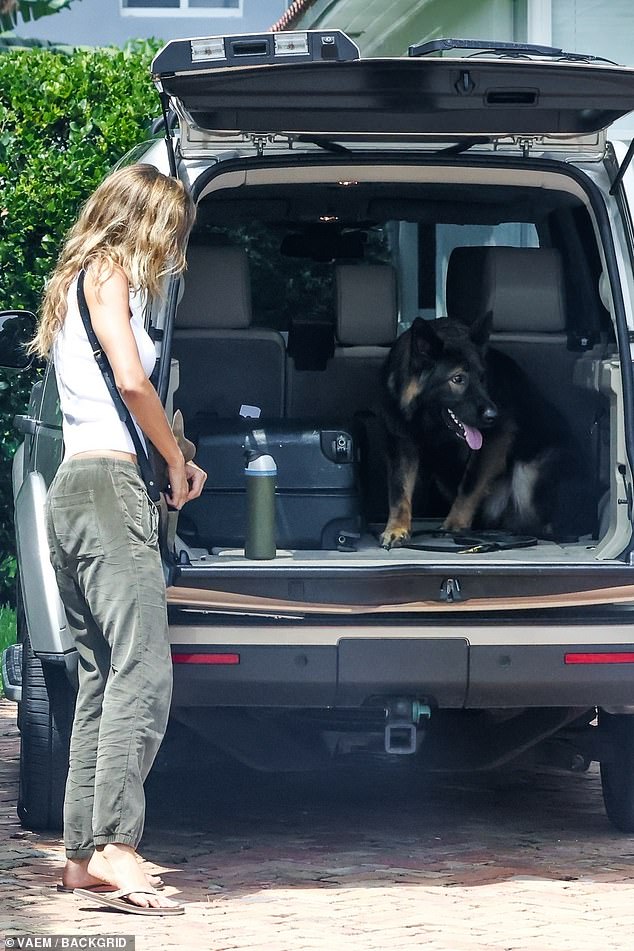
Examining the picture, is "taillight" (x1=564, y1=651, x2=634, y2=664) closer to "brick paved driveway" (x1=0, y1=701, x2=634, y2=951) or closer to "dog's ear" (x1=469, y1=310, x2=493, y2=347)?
"brick paved driveway" (x1=0, y1=701, x2=634, y2=951)

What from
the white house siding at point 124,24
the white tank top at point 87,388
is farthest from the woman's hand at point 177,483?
Answer: the white house siding at point 124,24

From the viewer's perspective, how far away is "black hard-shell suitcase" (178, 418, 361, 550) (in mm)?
5559

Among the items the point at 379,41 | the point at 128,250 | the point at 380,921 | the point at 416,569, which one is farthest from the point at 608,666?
the point at 379,41

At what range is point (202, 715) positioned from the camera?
5098mm

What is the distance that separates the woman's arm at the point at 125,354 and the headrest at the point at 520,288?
2.01m

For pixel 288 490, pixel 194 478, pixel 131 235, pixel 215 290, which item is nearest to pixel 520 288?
pixel 215 290

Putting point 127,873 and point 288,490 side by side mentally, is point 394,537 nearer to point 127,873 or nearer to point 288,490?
point 288,490

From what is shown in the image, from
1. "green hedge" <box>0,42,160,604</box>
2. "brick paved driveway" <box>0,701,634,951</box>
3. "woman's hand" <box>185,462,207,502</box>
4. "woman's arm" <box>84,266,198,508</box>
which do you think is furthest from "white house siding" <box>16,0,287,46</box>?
"woman's arm" <box>84,266,198,508</box>

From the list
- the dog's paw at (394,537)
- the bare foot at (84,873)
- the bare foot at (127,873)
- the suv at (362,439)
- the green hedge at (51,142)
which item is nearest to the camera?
the bare foot at (127,873)

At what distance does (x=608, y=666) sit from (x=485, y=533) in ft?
5.30

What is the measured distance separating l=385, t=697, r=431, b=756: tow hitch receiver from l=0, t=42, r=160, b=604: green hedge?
4.98 meters

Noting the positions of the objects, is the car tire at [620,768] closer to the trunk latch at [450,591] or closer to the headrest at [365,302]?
the trunk latch at [450,591]

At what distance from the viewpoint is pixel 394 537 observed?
6.00 metres

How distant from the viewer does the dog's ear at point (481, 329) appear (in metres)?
6.23
